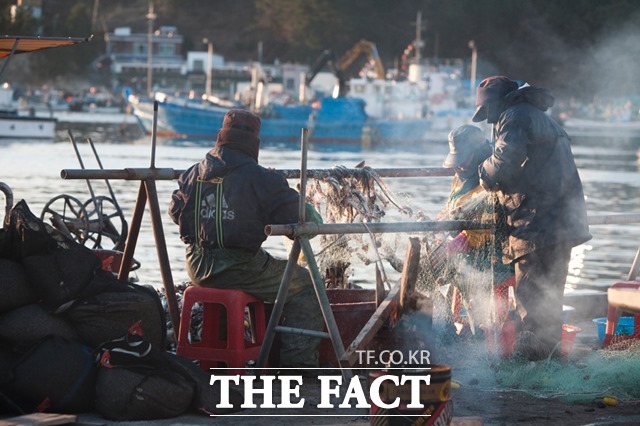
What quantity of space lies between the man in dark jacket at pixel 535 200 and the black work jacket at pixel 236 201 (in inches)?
48.4

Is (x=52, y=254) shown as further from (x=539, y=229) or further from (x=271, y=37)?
(x=271, y=37)

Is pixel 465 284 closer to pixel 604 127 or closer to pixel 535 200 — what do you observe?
pixel 535 200

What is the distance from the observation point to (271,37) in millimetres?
136750

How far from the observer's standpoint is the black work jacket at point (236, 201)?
7.18 meters

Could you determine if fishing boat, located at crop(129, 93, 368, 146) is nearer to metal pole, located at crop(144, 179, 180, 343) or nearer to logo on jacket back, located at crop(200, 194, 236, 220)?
metal pole, located at crop(144, 179, 180, 343)

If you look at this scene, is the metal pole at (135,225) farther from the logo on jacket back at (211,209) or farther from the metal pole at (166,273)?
the logo on jacket back at (211,209)

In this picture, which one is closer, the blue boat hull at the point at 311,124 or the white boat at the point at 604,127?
the blue boat hull at the point at 311,124

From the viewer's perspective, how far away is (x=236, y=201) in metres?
7.18

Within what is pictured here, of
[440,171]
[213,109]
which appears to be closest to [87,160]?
[213,109]

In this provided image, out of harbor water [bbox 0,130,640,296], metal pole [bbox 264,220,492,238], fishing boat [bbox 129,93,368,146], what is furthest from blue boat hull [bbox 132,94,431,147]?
metal pole [bbox 264,220,492,238]

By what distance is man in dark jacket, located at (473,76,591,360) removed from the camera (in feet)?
25.1

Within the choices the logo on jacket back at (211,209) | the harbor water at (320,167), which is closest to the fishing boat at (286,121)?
the harbor water at (320,167)

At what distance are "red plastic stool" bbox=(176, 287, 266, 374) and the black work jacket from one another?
0.27 metres

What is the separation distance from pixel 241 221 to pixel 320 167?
2539 centimetres
